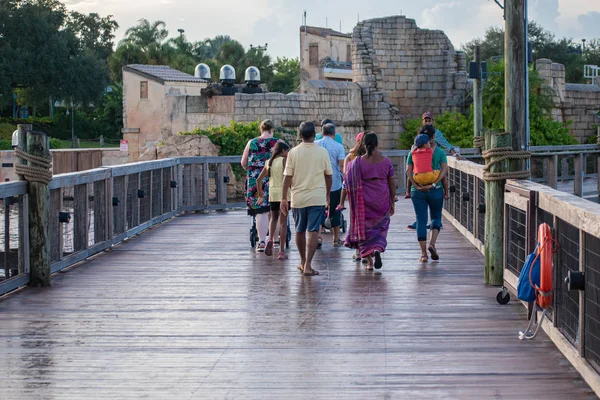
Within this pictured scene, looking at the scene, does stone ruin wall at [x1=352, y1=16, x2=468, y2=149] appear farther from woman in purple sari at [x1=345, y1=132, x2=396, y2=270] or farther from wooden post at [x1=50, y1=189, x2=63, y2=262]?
wooden post at [x1=50, y1=189, x2=63, y2=262]

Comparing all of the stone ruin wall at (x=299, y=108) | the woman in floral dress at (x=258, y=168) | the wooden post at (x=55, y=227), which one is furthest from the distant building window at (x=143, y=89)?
the wooden post at (x=55, y=227)

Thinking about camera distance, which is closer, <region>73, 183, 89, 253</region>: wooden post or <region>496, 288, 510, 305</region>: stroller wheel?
<region>496, 288, 510, 305</region>: stroller wheel

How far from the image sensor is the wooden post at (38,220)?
33.5 feet

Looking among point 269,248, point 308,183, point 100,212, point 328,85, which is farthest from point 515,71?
point 328,85

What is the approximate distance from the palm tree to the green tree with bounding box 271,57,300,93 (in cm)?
1173

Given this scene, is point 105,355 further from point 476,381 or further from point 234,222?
point 234,222

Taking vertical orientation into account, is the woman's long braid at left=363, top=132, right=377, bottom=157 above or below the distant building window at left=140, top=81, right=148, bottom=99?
below

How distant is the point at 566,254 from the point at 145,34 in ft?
305

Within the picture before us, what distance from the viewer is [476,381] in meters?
6.53

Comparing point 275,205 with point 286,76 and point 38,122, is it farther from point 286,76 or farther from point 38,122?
point 286,76

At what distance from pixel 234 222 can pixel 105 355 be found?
11.1m

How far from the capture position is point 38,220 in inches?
404

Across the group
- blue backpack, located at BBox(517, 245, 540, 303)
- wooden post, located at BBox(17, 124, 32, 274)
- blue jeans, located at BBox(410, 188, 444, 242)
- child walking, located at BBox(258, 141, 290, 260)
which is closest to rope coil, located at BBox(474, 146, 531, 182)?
blue backpack, located at BBox(517, 245, 540, 303)

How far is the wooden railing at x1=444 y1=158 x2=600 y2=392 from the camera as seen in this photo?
20.4ft
